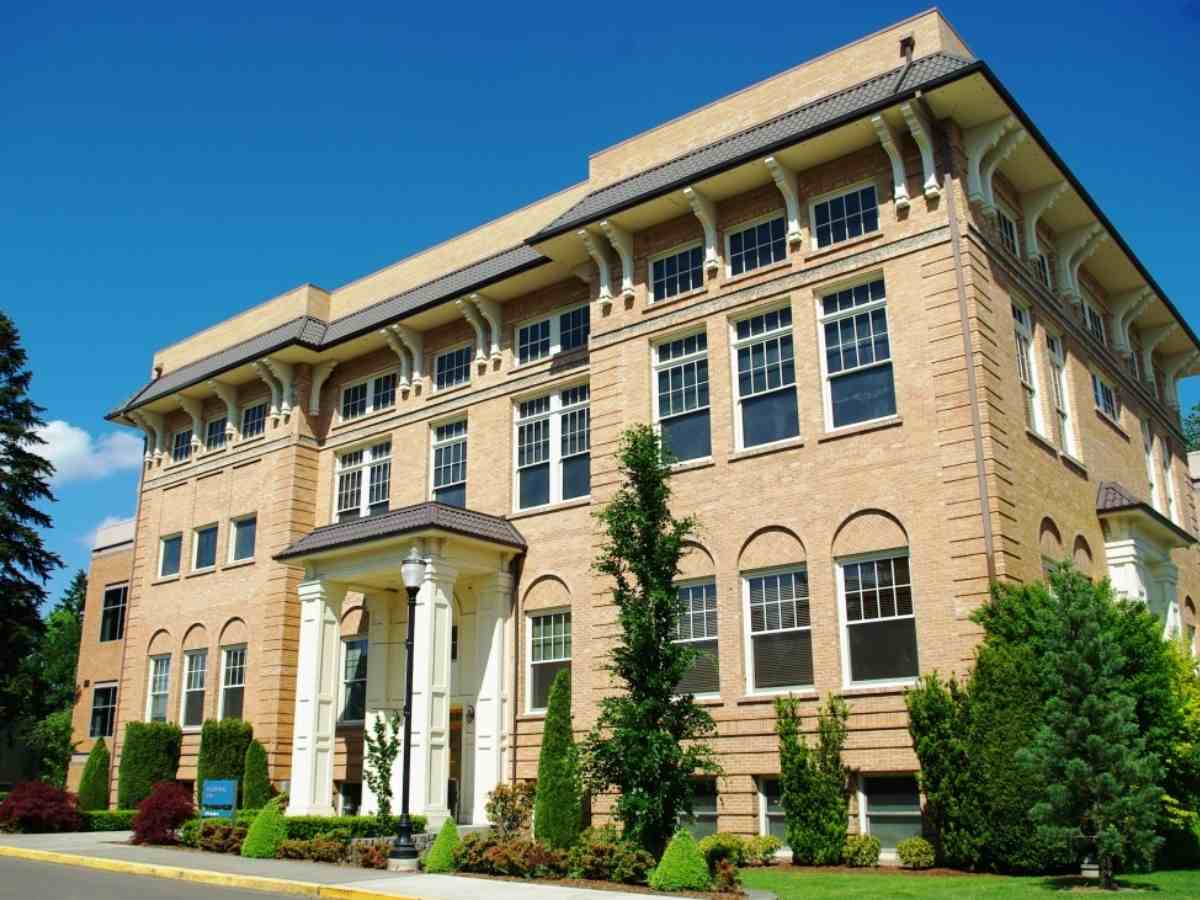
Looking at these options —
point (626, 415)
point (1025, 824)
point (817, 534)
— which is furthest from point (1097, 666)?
point (626, 415)

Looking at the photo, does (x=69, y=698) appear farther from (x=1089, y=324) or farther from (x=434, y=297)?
(x=1089, y=324)

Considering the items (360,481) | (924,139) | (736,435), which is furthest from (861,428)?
(360,481)

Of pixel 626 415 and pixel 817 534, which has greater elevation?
pixel 626 415

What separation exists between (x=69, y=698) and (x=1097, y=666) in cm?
6875

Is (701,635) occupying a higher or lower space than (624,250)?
lower

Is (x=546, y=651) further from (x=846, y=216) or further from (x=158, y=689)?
(x=158, y=689)

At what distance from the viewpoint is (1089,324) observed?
1063 inches

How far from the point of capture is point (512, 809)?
23078 millimetres

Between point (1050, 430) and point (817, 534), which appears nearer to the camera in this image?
point (817, 534)

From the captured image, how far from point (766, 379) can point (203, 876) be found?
44.6 feet

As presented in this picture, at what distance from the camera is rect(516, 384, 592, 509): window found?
2602cm

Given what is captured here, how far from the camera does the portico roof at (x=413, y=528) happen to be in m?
24.5

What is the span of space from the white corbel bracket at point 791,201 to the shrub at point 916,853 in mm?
11374

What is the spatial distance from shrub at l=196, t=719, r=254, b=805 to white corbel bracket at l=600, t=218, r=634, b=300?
1564cm
